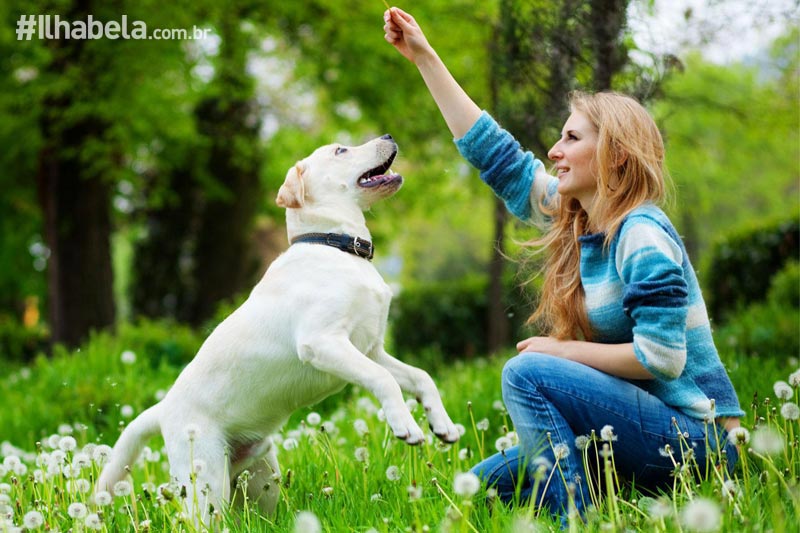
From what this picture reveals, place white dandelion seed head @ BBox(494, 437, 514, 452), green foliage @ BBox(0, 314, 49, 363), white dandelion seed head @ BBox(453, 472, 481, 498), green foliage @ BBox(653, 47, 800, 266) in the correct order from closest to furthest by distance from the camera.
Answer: white dandelion seed head @ BBox(453, 472, 481, 498) → white dandelion seed head @ BBox(494, 437, 514, 452) → green foliage @ BBox(653, 47, 800, 266) → green foliage @ BBox(0, 314, 49, 363)

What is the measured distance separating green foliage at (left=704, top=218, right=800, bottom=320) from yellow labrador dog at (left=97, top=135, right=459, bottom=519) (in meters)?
6.82

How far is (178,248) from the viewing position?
16.8 metres

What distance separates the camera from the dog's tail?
3500mm

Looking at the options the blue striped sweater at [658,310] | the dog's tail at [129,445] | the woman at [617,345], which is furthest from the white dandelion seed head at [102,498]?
the blue striped sweater at [658,310]

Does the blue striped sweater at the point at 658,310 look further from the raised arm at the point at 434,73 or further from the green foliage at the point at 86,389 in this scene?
the green foliage at the point at 86,389

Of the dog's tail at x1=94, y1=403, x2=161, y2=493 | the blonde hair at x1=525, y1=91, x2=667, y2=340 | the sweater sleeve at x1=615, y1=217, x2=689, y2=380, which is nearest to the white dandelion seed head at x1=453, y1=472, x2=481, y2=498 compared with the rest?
the sweater sleeve at x1=615, y1=217, x2=689, y2=380

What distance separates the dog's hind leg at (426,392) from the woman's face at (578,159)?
3.04 feet

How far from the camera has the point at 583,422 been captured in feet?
9.75

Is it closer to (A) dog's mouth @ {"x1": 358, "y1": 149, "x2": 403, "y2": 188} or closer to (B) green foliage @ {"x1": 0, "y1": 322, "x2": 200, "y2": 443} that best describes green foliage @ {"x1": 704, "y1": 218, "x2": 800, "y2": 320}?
(B) green foliage @ {"x1": 0, "y1": 322, "x2": 200, "y2": 443}

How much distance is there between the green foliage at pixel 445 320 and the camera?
11758mm

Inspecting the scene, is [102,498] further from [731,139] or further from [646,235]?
[731,139]

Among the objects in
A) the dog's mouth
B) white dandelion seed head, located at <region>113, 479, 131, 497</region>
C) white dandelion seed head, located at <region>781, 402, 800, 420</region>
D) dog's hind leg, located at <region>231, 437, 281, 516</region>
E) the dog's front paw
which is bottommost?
dog's hind leg, located at <region>231, 437, 281, 516</region>

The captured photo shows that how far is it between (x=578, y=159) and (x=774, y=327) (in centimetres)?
436

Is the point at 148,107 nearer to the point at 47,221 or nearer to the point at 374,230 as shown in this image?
the point at 47,221
